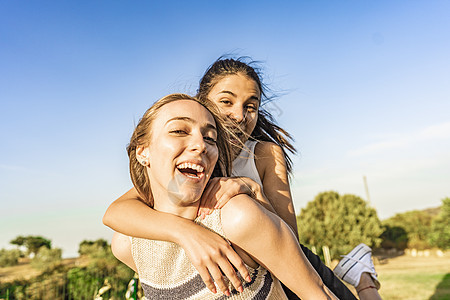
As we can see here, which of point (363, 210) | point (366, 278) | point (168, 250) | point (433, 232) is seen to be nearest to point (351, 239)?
point (363, 210)

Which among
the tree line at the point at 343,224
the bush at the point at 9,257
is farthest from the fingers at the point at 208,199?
the tree line at the point at 343,224

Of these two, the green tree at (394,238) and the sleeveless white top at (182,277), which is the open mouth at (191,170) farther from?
the green tree at (394,238)

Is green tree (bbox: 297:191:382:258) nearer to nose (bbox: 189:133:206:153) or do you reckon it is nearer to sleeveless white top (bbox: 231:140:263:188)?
sleeveless white top (bbox: 231:140:263:188)

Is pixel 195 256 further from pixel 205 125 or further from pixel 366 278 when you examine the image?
pixel 366 278

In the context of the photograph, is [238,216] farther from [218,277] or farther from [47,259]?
[47,259]

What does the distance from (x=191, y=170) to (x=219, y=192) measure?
0.16 m

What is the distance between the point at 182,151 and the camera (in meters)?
1.62

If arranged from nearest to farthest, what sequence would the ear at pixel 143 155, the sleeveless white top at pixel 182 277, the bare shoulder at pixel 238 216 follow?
the bare shoulder at pixel 238 216
the sleeveless white top at pixel 182 277
the ear at pixel 143 155

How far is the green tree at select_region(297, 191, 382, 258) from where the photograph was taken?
82.0ft

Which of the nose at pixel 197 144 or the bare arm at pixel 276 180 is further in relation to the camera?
the bare arm at pixel 276 180

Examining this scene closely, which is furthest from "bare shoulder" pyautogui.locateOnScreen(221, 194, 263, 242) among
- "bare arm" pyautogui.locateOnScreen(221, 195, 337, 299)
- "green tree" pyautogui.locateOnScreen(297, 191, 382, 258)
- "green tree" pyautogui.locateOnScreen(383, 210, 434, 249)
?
"green tree" pyautogui.locateOnScreen(383, 210, 434, 249)

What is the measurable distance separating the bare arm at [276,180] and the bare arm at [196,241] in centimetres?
90

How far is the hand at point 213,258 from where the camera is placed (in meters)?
1.44

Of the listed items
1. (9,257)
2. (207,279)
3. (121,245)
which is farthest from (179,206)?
(9,257)
